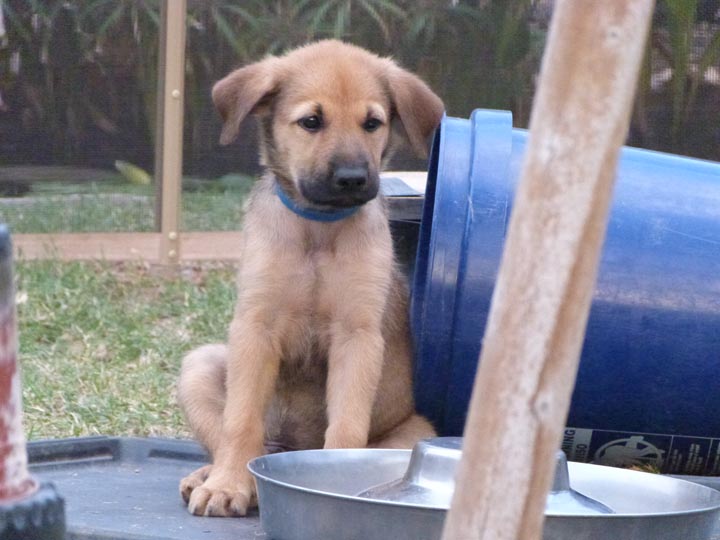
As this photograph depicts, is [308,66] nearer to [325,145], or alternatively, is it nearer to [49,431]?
[325,145]

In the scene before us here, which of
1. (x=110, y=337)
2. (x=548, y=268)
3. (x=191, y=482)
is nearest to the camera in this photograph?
(x=548, y=268)

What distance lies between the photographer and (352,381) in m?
3.27

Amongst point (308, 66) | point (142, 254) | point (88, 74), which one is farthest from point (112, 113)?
point (308, 66)

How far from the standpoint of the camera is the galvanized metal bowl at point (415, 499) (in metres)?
2.29

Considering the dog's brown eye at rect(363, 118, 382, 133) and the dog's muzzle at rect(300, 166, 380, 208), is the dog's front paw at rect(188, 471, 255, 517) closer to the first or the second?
the dog's muzzle at rect(300, 166, 380, 208)

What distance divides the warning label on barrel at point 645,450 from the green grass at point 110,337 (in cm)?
145

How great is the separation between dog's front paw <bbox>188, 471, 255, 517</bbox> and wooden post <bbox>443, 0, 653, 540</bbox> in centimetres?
151

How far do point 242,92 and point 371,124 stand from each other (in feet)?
1.36

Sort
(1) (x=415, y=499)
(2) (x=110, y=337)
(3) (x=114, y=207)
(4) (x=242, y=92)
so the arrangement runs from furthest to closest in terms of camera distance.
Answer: (3) (x=114, y=207) → (2) (x=110, y=337) → (4) (x=242, y=92) → (1) (x=415, y=499)

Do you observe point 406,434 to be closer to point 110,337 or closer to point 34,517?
point 110,337

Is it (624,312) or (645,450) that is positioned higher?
(624,312)

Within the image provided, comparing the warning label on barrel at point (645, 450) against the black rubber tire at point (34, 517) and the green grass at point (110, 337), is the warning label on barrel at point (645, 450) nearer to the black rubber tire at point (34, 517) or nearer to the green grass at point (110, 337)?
the green grass at point (110, 337)

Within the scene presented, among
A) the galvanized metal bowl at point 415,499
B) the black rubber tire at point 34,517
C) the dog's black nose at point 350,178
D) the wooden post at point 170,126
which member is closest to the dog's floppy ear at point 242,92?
the dog's black nose at point 350,178

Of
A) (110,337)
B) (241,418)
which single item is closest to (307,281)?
(241,418)
